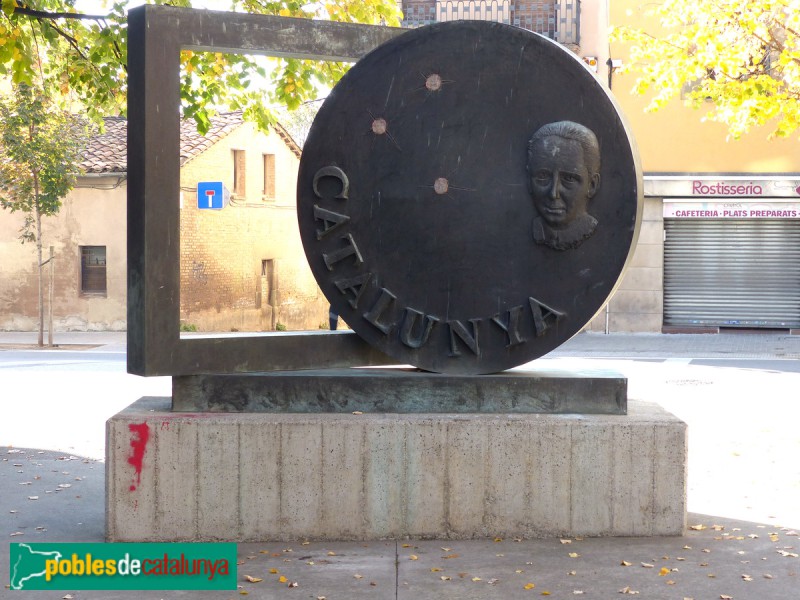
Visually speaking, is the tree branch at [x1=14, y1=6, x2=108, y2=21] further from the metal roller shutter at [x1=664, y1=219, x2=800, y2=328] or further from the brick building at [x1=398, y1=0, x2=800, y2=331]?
the metal roller shutter at [x1=664, y1=219, x2=800, y2=328]

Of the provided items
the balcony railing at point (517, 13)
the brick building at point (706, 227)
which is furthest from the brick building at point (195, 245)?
the brick building at point (706, 227)

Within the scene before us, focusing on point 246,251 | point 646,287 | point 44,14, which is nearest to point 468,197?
point 44,14

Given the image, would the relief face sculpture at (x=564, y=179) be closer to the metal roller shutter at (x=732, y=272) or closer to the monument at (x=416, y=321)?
the monument at (x=416, y=321)

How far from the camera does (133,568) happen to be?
4.72m

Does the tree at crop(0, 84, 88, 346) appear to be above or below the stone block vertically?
above

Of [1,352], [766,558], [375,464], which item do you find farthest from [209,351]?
[1,352]

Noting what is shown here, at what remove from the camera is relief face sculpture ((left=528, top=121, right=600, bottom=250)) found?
239 inches

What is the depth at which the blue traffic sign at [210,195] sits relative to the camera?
2698cm

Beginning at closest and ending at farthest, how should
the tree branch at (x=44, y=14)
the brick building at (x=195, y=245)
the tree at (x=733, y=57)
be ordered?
the tree branch at (x=44, y=14), the tree at (x=733, y=57), the brick building at (x=195, y=245)

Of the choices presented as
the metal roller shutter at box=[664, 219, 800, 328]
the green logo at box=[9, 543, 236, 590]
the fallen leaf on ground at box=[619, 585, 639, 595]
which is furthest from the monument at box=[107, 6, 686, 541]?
the metal roller shutter at box=[664, 219, 800, 328]

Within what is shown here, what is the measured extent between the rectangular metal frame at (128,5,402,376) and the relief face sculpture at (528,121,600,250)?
1575 millimetres

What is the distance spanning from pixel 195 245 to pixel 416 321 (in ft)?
73.8

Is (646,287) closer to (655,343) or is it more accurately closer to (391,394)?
(655,343)

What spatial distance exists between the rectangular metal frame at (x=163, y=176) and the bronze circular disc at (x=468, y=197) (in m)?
0.61
